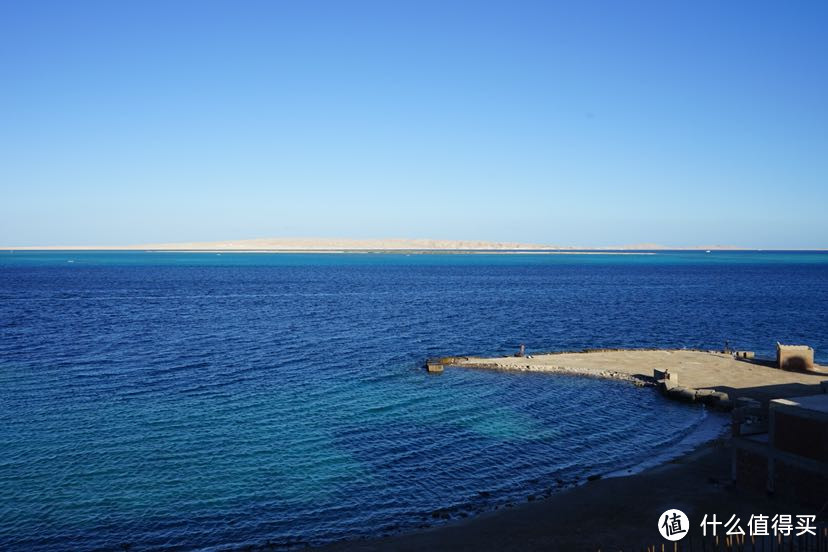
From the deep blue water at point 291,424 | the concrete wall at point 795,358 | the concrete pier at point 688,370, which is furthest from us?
the concrete wall at point 795,358

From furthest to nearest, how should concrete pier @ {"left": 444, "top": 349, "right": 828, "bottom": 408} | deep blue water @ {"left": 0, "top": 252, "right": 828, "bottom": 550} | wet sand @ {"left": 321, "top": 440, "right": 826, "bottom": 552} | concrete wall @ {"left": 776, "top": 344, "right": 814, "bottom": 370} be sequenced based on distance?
concrete wall @ {"left": 776, "top": 344, "right": 814, "bottom": 370}, concrete pier @ {"left": 444, "top": 349, "right": 828, "bottom": 408}, deep blue water @ {"left": 0, "top": 252, "right": 828, "bottom": 550}, wet sand @ {"left": 321, "top": 440, "right": 826, "bottom": 552}

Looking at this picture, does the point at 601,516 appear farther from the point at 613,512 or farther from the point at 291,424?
the point at 291,424

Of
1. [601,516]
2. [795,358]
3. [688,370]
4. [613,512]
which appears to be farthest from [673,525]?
[795,358]

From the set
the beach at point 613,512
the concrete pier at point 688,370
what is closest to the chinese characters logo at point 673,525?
the beach at point 613,512

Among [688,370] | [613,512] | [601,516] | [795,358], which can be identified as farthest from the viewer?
[688,370]

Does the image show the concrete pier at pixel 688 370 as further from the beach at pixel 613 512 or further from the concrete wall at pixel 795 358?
the beach at pixel 613 512

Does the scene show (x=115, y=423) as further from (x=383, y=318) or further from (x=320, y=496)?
(x=383, y=318)

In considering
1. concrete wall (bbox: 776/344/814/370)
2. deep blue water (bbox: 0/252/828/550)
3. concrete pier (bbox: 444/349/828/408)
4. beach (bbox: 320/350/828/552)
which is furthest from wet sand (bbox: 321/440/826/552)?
concrete wall (bbox: 776/344/814/370)

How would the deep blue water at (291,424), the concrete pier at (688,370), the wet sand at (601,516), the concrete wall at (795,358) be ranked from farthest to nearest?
1. the concrete wall at (795,358)
2. the concrete pier at (688,370)
3. the deep blue water at (291,424)
4. the wet sand at (601,516)

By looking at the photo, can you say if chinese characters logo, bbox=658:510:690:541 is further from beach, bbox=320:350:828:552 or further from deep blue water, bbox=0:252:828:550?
deep blue water, bbox=0:252:828:550

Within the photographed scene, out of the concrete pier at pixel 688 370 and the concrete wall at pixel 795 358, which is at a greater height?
the concrete wall at pixel 795 358

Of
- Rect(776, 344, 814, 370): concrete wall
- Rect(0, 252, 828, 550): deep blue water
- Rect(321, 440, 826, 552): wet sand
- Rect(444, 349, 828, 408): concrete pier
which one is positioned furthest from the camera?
Rect(776, 344, 814, 370): concrete wall

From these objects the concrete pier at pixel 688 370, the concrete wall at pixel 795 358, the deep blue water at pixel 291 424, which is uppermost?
the concrete wall at pixel 795 358

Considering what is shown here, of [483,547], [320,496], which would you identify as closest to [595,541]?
[483,547]
